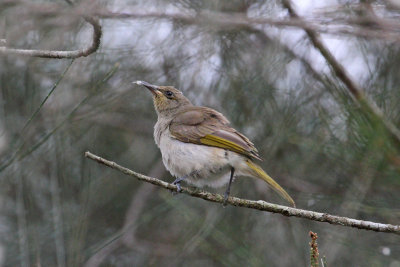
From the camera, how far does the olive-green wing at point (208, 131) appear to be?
383 cm

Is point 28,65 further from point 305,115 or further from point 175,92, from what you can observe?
point 305,115

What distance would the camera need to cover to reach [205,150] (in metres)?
3.99

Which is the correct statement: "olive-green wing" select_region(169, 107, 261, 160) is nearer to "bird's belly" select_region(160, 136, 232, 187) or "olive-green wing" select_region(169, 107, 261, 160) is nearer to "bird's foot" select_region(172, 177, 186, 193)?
"bird's belly" select_region(160, 136, 232, 187)

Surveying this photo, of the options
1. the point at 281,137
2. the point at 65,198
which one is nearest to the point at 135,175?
the point at 65,198

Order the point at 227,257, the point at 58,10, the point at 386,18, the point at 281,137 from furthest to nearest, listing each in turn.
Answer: the point at 281,137
the point at 227,257
the point at 58,10
the point at 386,18

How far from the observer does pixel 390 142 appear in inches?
111

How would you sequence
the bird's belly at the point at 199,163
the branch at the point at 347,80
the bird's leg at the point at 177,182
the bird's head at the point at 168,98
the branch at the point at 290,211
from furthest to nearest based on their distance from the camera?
the bird's head at the point at 168,98, the bird's belly at the point at 199,163, the bird's leg at the point at 177,182, the branch at the point at 347,80, the branch at the point at 290,211

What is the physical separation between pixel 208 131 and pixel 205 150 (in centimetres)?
20

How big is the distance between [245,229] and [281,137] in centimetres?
84

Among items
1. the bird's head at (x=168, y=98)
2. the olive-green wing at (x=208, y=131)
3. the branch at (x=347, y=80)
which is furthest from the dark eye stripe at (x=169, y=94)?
the branch at (x=347, y=80)

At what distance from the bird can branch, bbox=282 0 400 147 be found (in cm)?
80

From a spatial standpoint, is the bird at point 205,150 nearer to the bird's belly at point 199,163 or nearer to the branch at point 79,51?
the bird's belly at point 199,163

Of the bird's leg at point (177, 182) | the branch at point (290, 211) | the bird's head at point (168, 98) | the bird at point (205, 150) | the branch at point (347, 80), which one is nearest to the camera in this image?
the branch at point (290, 211)

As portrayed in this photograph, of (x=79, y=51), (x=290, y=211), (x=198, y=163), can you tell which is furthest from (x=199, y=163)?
(x=79, y=51)
